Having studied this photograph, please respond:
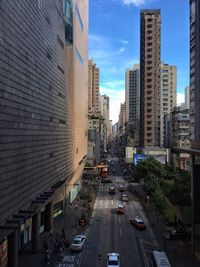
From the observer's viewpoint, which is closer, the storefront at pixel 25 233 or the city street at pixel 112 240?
the city street at pixel 112 240

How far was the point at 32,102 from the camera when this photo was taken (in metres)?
40.4

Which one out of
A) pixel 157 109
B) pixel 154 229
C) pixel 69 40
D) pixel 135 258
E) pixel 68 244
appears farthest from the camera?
pixel 157 109

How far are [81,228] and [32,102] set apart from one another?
24.3 metres

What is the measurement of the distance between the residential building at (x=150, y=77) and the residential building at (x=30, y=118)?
8730 cm

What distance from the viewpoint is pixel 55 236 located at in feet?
172

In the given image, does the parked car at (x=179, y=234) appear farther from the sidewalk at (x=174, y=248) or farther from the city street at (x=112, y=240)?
the city street at (x=112, y=240)

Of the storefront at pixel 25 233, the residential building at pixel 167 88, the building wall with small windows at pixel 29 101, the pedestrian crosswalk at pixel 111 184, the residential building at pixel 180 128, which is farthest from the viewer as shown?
the residential building at pixel 167 88

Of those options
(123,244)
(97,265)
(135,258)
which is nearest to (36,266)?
(97,265)

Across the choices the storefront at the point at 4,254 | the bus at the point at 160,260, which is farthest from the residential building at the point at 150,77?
the storefront at the point at 4,254

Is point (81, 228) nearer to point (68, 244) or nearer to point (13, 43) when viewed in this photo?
point (68, 244)

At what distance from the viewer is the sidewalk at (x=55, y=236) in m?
Answer: 40.6

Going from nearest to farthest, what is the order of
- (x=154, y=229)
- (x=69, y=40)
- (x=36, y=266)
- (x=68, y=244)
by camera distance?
(x=36, y=266), (x=68, y=244), (x=154, y=229), (x=69, y=40)

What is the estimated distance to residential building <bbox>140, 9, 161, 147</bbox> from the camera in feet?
488

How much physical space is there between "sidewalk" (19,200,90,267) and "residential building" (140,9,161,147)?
74.8 meters
